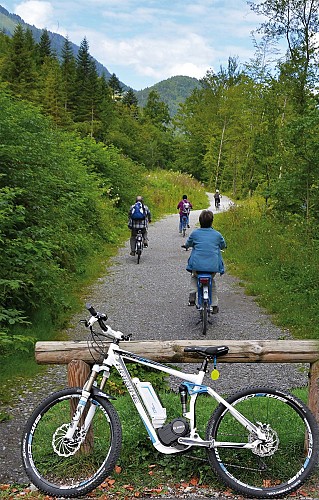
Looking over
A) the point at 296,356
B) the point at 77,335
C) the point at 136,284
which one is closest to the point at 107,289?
the point at 136,284

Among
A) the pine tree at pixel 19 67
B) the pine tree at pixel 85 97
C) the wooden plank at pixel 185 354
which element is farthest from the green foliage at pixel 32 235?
the pine tree at pixel 85 97

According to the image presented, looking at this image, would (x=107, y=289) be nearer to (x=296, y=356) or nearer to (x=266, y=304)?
(x=266, y=304)

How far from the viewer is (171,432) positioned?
13.1 ft

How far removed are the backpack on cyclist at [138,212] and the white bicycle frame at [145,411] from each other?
12.2 metres

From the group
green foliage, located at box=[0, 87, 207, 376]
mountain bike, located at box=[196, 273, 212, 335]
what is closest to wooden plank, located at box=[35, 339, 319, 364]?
green foliage, located at box=[0, 87, 207, 376]

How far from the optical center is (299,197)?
14703 millimetres

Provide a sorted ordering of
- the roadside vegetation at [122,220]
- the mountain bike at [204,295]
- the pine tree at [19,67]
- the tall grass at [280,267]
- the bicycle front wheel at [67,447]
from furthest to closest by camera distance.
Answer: the pine tree at [19,67]
the tall grass at [280,267]
the mountain bike at [204,295]
the roadside vegetation at [122,220]
the bicycle front wheel at [67,447]

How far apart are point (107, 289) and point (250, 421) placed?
889 cm

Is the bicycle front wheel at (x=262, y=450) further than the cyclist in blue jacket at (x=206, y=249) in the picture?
No

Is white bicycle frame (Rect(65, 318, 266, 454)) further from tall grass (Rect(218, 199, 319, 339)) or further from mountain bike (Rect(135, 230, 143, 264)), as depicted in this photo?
mountain bike (Rect(135, 230, 143, 264))

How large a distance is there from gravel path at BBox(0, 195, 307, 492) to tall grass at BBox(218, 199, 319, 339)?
35cm

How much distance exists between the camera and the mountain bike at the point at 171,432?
153 inches

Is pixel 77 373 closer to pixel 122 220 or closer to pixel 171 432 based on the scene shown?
pixel 171 432

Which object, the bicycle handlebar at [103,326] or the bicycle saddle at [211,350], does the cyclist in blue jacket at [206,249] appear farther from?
the bicycle handlebar at [103,326]
